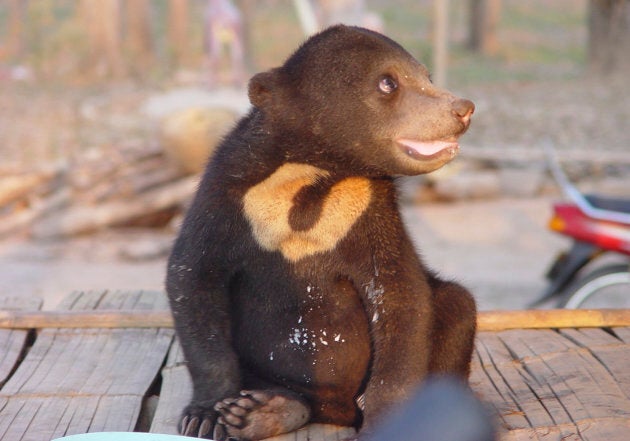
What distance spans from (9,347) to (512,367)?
1.81 m

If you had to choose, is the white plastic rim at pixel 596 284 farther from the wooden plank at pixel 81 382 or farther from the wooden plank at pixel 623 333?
the wooden plank at pixel 81 382

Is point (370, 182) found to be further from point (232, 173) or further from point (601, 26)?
point (601, 26)

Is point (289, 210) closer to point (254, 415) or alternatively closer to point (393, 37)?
point (254, 415)

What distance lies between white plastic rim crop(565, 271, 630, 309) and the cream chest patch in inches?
121

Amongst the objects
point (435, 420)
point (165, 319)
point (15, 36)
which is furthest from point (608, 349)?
point (15, 36)

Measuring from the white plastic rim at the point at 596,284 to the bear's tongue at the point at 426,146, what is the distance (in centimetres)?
304

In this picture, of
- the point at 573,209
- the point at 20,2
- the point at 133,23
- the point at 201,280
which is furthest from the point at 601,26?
the point at 201,280

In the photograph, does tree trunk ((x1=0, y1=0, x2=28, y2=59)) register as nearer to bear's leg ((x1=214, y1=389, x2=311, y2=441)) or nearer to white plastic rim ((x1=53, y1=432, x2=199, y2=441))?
bear's leg ((x1=214, y1=389, x2=311, y2=441))

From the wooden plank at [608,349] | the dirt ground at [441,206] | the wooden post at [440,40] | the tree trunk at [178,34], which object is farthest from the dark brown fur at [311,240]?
the tree trunk at [178,34]

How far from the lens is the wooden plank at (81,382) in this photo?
9.66ft

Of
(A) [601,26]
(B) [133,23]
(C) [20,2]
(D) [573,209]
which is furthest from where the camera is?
(C) [20,2]

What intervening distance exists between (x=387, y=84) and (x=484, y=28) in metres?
21.3

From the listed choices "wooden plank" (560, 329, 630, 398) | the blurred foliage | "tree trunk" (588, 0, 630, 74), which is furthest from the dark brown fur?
"tree trunk" (588, 0, 630, 74)

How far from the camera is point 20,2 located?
77.5ft
